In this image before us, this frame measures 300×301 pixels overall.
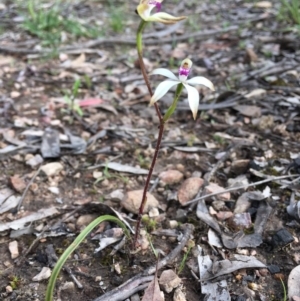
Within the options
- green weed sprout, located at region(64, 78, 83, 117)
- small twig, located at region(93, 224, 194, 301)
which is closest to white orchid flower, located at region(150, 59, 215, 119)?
small twig, located at region(93, 224, 194, 301)

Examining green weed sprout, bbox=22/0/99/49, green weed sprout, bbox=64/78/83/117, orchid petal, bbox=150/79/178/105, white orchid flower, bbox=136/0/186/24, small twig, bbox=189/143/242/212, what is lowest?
green weed sprout, bbox=22/0/99/49

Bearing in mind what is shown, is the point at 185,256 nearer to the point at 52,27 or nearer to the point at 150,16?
the point at 150,16

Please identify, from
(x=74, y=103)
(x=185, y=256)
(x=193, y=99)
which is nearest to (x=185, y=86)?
(x=193, y=99)

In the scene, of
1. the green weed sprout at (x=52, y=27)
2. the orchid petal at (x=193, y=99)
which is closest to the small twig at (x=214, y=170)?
the orchid petal at (x=193, y=99)

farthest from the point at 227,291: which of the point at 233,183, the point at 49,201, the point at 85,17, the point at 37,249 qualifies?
the point at 85,17

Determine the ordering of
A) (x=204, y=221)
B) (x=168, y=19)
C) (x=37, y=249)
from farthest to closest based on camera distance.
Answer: (x=204, y=221) → (x=37, y=249) → (x=168, y=19)

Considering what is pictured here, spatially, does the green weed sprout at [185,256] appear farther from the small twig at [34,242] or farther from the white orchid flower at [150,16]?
the white orchid flower at [150,16]

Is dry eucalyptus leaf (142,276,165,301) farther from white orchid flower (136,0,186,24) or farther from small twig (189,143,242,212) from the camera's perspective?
white orchid flower (136,0,186,24)

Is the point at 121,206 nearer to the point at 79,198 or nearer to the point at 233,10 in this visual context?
the point at 79,198
